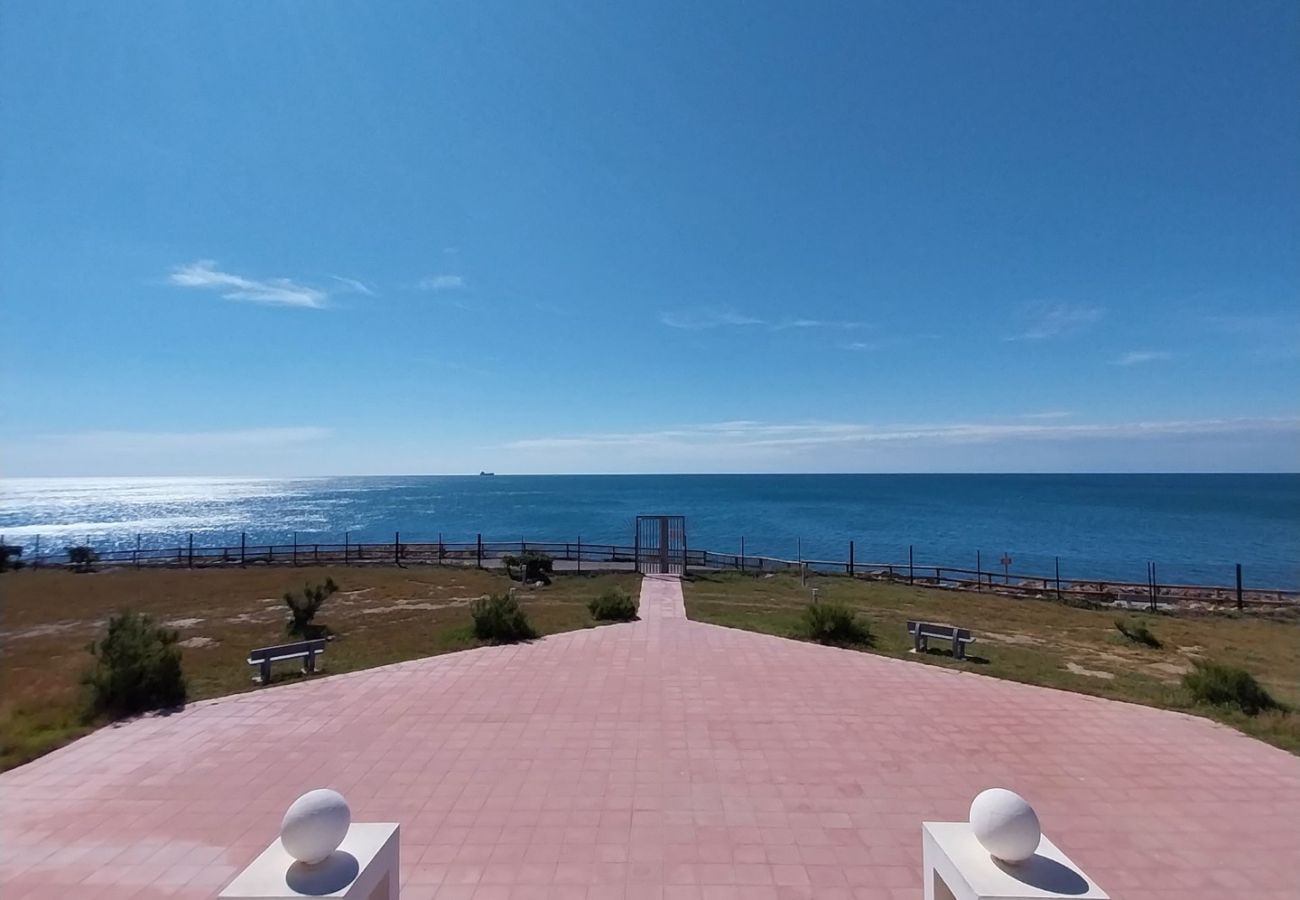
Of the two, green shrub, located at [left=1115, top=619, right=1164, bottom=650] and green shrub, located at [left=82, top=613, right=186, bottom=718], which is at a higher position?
green shrub, located at [left=82, top=613, right=186, bottom=718]

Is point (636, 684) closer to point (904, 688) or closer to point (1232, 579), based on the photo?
point (904, 688)

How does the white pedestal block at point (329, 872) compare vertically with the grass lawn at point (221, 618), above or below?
above

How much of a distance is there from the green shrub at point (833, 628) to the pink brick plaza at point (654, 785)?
1.86 m

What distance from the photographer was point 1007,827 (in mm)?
2455

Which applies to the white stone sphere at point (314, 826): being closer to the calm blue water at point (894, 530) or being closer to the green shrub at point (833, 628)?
the green shrub at point (833, 628)

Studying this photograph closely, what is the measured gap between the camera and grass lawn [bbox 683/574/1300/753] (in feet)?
26.8

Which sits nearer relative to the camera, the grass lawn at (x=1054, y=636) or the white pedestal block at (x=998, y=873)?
the white pedestal block at (x=998, y=873)

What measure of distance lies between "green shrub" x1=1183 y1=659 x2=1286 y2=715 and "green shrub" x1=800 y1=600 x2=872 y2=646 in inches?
166

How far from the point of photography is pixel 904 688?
7.94 metres

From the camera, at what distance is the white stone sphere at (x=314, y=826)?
237 cm

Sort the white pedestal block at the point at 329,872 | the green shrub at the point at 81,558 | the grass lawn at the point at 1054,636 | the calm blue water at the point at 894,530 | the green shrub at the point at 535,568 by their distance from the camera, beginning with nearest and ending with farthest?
the white pedestal block at the point at 329,872
the grass lawn at the point at 1054,636
the green shrub at the point at 535,568
the green shrub at the point at 81,558
the calm blue water at the point at 894,530

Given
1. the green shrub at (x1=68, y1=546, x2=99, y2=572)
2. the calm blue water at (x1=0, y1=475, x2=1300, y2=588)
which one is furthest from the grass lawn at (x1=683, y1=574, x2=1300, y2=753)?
the green shrub at (x1=68, y1=546, x2=99, y2=572)

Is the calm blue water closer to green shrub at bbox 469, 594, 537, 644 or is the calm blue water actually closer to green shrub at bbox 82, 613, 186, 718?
green shrub at bbox 469, 594, 537, 644

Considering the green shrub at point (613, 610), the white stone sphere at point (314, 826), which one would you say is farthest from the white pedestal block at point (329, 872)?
the green shrub at point (613, 610)
